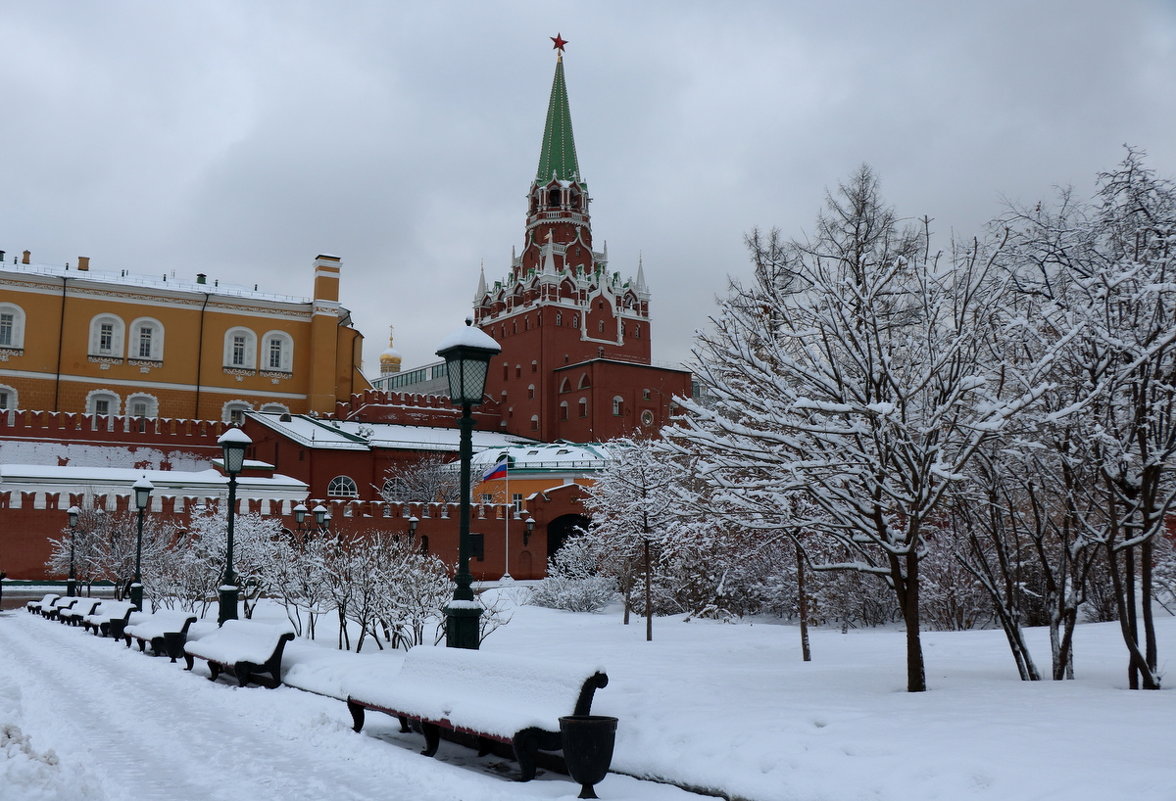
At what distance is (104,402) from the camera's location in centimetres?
4694

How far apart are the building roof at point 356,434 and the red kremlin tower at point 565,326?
633 cm

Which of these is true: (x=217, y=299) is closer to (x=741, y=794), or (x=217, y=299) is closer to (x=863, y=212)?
(x=863, y=212)

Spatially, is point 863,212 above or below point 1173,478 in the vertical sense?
above

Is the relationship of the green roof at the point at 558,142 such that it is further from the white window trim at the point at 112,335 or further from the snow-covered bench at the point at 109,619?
the snow-covered bench at the point at 109,619

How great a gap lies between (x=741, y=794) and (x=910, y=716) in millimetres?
1461

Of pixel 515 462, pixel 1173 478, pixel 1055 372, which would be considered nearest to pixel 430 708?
pixel 1055 372

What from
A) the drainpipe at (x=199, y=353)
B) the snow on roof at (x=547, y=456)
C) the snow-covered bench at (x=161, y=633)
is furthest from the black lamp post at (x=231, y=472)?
the drainpipe at (x=199, y=353)

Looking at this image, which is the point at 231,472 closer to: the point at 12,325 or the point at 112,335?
the point at 112,335

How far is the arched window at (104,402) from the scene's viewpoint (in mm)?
46656

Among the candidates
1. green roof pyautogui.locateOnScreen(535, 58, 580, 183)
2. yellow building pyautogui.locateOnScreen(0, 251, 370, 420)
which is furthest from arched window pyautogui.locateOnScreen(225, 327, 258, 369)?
green roof pyautogui.locateOnScreen(535, 58, 580, 183)

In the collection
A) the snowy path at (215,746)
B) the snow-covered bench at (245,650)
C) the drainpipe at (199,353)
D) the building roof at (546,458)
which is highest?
the drainpipe at (199,353)

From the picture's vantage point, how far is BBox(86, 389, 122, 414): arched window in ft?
153

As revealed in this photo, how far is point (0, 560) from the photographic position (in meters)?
31.3

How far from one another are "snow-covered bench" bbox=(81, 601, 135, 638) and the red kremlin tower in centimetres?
3478
